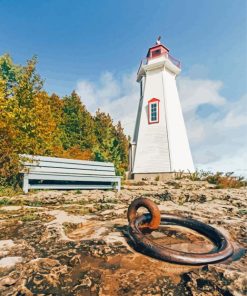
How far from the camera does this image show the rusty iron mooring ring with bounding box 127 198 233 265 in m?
2.70

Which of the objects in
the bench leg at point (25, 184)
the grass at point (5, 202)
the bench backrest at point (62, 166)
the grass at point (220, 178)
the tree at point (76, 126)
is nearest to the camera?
the grass at point (5, 202)

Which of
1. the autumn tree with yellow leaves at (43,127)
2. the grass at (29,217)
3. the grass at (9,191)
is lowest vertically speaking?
the grass at (29,217)

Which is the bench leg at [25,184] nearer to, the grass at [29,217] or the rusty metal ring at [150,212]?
the grass at [29,217]

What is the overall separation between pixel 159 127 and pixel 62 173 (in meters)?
12.4

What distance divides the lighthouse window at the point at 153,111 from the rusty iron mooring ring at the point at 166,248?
1652 cm

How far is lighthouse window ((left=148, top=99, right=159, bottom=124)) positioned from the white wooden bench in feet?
30.7

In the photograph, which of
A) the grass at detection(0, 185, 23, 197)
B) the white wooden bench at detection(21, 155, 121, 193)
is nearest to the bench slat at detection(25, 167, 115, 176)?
the white wooden bench at detection(21, 155, 121, 193)

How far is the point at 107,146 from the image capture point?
21625mm

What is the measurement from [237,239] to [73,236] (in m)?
3.04

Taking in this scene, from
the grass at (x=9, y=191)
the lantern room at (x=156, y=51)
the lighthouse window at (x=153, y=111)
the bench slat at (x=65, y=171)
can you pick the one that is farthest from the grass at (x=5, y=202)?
the lantern room at (x=156, y=51)

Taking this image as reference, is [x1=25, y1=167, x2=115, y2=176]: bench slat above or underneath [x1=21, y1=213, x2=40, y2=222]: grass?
above

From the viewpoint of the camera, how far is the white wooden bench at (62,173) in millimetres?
8414

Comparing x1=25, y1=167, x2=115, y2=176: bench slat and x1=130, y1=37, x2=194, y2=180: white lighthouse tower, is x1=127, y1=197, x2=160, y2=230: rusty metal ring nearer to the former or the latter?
x1=25, y1=167, x2=115, y2=176: bench slat

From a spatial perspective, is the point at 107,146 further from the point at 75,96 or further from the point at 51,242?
the point at 51,242
